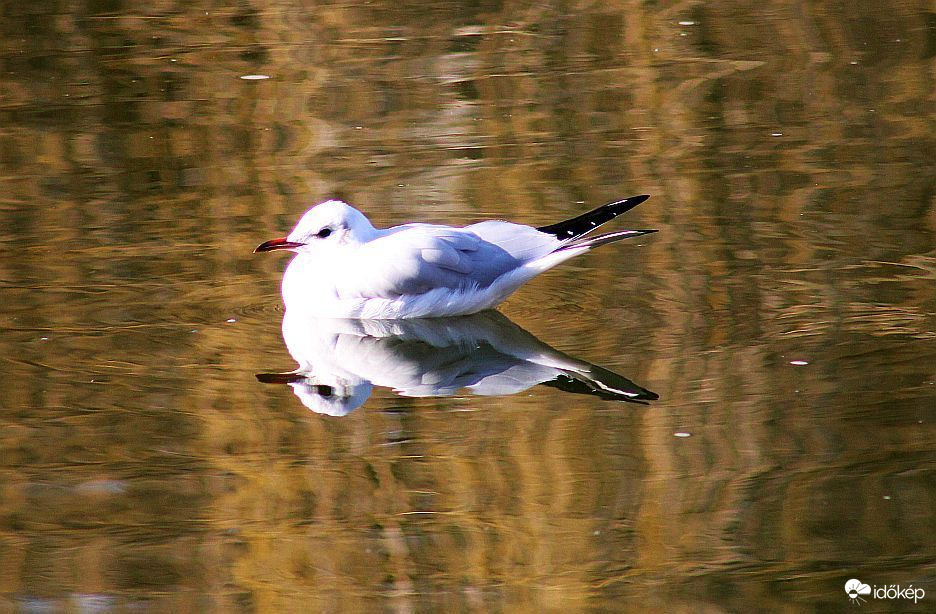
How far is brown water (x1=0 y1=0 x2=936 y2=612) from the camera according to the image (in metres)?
4.31

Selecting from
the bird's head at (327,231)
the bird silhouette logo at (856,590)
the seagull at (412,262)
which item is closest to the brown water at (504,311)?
the bird silhouette logo at (856,590)

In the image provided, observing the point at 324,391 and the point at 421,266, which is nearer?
the point at 324,391

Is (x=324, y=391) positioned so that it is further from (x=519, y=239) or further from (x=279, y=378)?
(x=519, y=239)

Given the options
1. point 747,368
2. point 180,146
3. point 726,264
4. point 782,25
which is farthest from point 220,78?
point 747,368

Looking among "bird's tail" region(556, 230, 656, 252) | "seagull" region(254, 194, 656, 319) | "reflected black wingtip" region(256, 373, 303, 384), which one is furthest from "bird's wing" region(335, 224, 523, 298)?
"reflected black wingtip" region(256, 373, 303, 384)

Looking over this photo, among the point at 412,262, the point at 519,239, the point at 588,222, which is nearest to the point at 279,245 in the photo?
the point at 412,262

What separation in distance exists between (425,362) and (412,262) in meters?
0.55

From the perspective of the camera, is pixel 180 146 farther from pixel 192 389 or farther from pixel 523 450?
pixel 523 450

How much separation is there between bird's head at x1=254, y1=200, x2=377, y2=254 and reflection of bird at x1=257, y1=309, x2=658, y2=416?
0.30 meters

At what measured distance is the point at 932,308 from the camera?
6.03 metres

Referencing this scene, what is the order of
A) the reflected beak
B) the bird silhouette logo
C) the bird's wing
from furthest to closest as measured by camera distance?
the reflected beak → the bird's wing → the bird silhouette logo

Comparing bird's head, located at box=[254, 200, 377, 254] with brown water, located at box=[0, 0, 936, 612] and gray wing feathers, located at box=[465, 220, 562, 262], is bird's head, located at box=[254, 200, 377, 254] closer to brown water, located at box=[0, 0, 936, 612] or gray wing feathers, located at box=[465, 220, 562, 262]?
brown water, located at box=[0, 0, 936, 612]

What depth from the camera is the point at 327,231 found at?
6.44 m

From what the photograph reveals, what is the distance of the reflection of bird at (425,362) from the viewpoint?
5.51 metres
